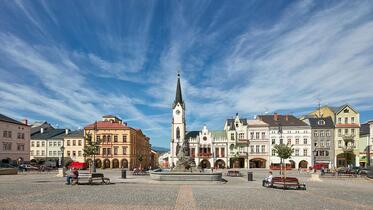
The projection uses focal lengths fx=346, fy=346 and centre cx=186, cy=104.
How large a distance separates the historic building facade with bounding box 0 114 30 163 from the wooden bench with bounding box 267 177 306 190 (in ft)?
174

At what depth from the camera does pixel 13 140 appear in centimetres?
6525

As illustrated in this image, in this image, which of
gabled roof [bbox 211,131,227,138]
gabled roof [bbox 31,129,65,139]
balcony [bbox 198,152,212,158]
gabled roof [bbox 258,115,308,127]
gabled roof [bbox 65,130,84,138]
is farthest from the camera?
gabled roof [bbox 31,129,65,139]

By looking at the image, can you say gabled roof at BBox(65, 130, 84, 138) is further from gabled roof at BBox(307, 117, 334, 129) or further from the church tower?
gabled roof at BBox(307, 117, 334, 129)

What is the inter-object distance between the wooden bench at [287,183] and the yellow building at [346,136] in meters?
51.5

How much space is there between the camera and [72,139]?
8006cm

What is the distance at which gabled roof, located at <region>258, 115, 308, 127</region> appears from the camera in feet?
244

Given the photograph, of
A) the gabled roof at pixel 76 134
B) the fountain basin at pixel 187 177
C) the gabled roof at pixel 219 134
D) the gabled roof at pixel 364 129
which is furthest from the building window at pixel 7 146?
the gabled roof at pixel 364 129

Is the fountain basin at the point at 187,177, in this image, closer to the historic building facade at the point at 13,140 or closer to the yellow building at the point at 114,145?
the historic building facade at the point at 13,140

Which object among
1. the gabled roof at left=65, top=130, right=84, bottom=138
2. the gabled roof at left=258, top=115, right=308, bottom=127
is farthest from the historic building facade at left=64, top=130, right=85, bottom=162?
the gabled roof at left=258, top=115, right=308, bottom=127

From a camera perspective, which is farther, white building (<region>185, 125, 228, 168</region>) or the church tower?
the church tower

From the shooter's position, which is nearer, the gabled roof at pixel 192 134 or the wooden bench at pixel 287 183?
the wooden bench at pixel 287 183

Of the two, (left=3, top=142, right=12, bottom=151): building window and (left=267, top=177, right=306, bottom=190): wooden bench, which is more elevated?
(left=3, top=142, right=12, bottom=151): building window

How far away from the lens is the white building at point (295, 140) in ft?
238

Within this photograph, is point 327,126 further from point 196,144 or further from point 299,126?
point 196,144
